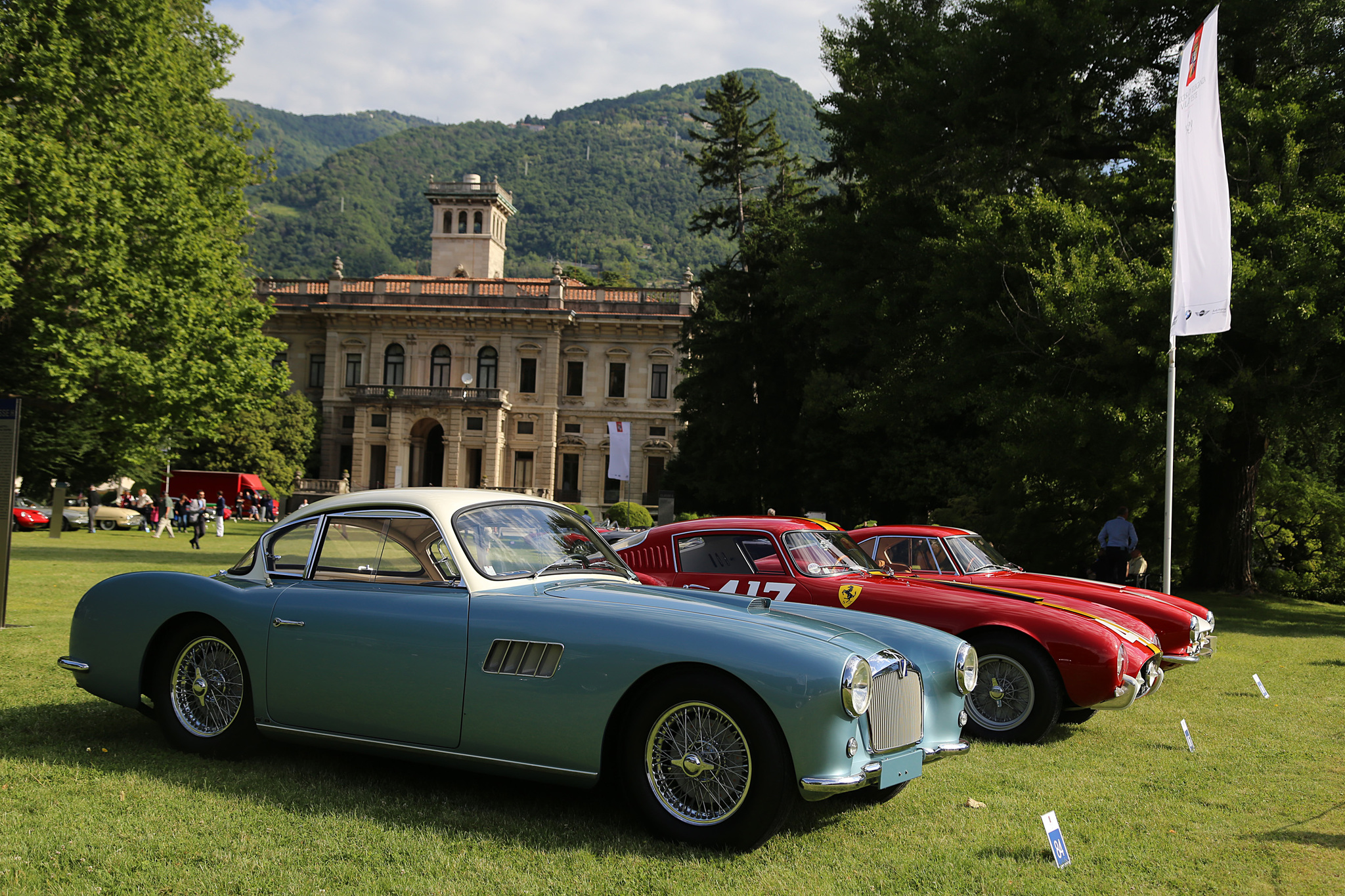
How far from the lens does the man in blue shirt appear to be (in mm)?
15901

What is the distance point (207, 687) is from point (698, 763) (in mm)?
3063

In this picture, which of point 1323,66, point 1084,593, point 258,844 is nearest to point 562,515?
point 258,844

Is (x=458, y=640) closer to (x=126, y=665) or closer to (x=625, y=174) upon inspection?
(x=126, y=665)

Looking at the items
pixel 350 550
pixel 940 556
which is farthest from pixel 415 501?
pixel 940 556

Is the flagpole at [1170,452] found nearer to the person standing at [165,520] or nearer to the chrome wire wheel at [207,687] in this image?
the chrome wire wheel at [207,687]

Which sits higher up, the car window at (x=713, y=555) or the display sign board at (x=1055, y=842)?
the car window at (x=713, y=555)

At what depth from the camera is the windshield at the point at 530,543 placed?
17.9 ft

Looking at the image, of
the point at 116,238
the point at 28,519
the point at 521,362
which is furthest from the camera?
the point at 521,362

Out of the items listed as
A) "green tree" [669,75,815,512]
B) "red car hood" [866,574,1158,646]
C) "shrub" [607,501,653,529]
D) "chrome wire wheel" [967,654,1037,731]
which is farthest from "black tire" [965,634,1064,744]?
"shrub" [607,501,653,529]

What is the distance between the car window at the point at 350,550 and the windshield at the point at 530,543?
52 centimetres

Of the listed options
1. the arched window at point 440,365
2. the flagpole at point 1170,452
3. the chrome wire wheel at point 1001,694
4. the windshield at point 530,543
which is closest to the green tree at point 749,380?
→ the flagpole at point 1170,452

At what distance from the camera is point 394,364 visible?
69.2 m

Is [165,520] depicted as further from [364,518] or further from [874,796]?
[874,796]

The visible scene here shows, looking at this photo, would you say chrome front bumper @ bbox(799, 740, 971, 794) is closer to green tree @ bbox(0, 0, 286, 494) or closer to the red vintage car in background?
green tree @ bbox(0, 0, 286, 494)
